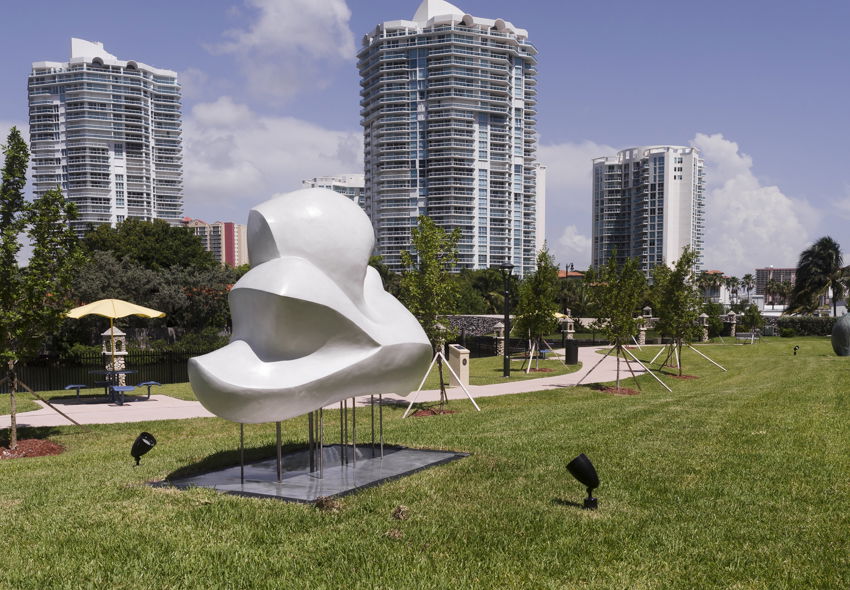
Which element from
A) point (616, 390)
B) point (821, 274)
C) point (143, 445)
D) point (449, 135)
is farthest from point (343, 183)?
point (143, 445)

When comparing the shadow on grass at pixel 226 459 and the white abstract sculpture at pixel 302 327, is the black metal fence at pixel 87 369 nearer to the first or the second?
the shadow on grass at pixel 226 459

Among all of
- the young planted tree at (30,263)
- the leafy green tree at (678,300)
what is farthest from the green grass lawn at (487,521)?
the leafy green tree at (678,300)

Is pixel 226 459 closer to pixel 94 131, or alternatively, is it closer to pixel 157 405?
pixel 157 405

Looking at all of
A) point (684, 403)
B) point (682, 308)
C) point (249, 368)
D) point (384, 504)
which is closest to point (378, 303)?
point (249, 368)

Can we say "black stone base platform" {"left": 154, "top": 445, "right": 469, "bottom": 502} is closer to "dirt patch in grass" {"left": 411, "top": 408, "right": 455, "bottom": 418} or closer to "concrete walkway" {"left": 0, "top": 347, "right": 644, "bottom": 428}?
"dirt patch in grass" {"left": 411, "top": 408, "right": 455, "bottom": 418}

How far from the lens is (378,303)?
10.4 metres

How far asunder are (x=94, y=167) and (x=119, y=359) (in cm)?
12093

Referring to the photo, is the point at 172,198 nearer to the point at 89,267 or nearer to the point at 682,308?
the point at 89,267

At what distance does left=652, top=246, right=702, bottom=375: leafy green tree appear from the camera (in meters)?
27.5

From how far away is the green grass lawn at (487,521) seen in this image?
237 inches

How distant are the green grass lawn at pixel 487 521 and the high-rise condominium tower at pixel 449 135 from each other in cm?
11368

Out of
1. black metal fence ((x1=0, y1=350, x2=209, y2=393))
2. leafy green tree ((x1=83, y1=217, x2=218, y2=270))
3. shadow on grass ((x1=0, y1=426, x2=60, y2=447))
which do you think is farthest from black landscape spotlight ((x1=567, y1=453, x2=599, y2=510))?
leafy green tree ((x1=83, y1=217, x2=218, y2=270))

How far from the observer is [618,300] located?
23.1 metres

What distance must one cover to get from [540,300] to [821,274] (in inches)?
2239
